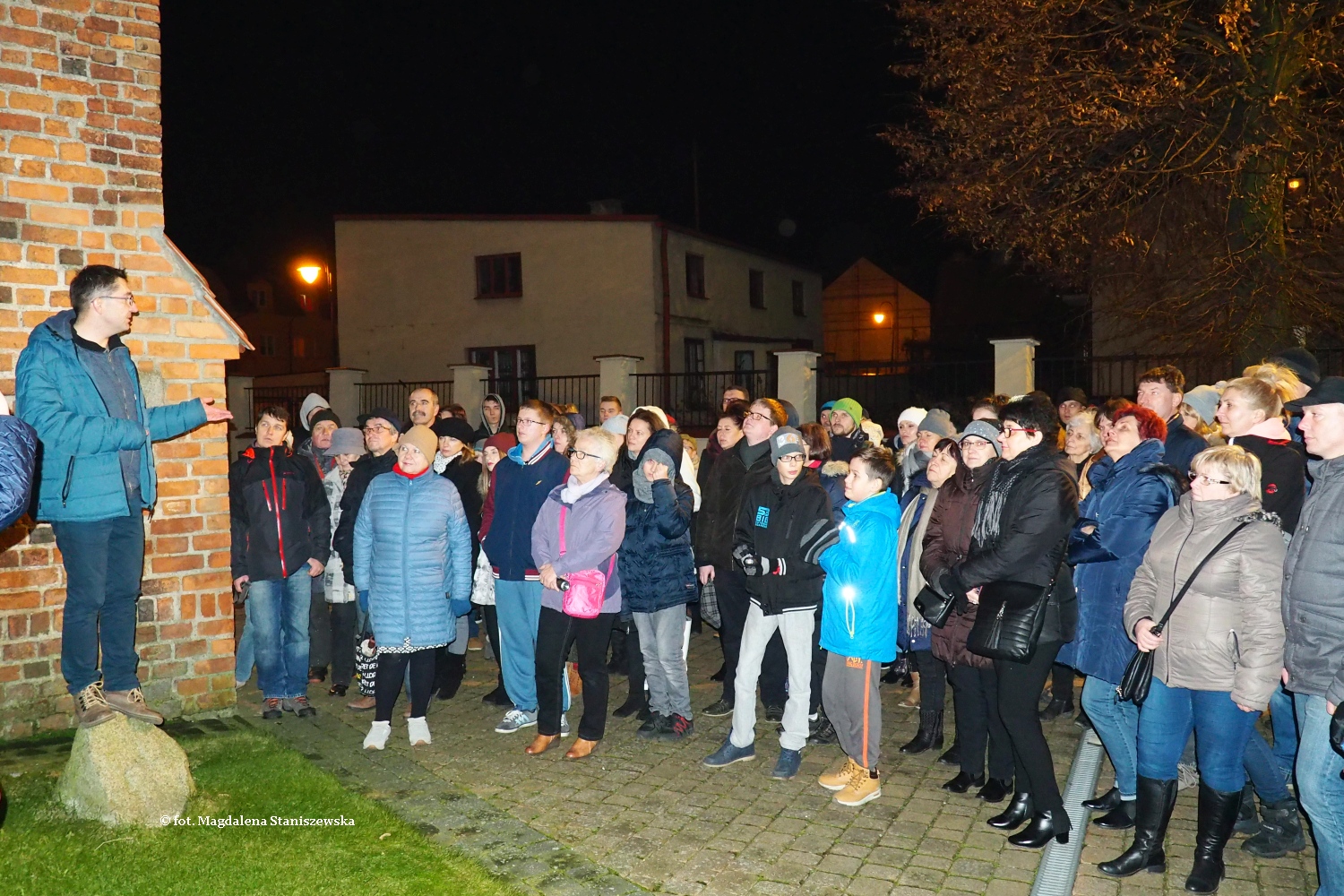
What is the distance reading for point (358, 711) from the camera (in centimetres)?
712

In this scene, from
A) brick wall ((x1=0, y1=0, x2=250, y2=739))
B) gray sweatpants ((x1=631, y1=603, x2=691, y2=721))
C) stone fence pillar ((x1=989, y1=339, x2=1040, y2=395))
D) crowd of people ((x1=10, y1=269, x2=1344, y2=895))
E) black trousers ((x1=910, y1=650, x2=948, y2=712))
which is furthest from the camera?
stone fence pillar ((x1=989, y1=339, x2=1040, y2=395))

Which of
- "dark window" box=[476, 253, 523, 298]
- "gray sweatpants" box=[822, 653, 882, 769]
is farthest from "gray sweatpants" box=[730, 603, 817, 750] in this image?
"dark window" box=[476, 253, 523, 298]

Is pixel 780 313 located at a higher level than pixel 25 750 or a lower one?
higher

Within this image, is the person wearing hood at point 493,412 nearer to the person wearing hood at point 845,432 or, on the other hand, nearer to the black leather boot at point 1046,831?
the person wearing hood at point 845,432

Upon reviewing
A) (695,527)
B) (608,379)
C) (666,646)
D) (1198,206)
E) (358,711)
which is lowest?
(358,711)

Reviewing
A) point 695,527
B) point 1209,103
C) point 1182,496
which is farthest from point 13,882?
point 1209,103

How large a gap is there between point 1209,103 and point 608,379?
11.4 metres

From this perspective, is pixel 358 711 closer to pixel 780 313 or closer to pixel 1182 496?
pixel 1182 496

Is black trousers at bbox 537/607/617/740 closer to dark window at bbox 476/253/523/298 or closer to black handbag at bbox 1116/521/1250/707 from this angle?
black handbag at bbox 1116/521/1250/707

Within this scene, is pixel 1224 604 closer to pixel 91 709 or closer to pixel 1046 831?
pixel 1046 831

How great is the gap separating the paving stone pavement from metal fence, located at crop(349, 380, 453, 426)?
703 inches

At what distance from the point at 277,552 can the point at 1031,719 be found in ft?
16.6

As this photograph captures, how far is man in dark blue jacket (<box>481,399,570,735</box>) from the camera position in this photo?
6723mm

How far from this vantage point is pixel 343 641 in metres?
7.75
